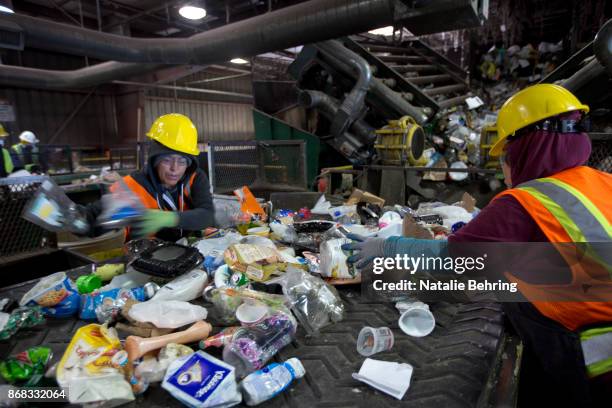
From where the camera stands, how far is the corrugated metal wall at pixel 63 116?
995 centimetres

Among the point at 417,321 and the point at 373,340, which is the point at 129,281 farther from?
the point at 417,321

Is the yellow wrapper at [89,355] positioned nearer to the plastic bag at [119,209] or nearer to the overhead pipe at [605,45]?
the plastic bag at [119,209]

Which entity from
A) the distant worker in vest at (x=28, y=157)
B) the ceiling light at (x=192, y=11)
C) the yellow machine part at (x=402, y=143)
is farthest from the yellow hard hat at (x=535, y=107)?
the distant worker in vest at (x=28, y=157)

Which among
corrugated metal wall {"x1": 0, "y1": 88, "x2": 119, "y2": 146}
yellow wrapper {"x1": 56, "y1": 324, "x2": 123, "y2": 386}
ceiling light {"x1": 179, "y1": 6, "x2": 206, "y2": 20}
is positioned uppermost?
ceiling light {"x1": 179, "y1": 6, "x2": 206, "y2": 20}

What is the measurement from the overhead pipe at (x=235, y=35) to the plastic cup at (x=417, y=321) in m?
2.82

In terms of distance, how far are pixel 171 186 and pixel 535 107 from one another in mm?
2026

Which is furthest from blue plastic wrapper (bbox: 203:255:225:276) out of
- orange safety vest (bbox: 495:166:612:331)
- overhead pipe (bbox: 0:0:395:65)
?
overhead pipe (bbox: 0:0:395:65)

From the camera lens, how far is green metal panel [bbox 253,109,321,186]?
263 inches

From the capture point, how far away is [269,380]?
3.47 ft

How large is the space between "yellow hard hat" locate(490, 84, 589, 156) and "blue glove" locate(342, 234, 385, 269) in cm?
69

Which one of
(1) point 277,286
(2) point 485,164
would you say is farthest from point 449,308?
(2) point 485,164

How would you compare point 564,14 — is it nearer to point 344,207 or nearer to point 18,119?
point 344,207

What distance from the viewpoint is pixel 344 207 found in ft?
9.48

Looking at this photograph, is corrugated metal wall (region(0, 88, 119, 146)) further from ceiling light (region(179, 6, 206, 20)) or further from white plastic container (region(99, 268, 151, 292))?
white plastic container (region(99, 268, 151, 292))
